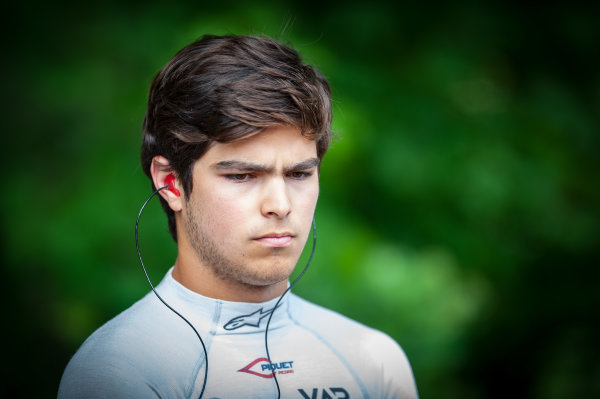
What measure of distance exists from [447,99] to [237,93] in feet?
10.8

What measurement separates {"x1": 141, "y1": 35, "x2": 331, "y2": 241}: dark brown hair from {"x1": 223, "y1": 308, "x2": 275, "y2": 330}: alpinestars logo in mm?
488

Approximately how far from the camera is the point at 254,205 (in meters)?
2.14

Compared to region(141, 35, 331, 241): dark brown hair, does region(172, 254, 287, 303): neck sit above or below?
below

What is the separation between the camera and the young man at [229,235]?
2.13m

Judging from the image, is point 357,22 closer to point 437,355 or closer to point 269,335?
point 437,355

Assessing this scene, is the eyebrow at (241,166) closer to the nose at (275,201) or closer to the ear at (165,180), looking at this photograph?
the nose at (275,201)

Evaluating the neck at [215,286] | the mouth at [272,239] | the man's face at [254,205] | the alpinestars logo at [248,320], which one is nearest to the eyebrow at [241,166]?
the man's face at [254,205]

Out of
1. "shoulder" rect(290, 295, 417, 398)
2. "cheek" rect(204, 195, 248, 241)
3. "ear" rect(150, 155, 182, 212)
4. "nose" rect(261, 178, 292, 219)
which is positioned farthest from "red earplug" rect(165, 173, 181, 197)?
"shoulder" rect(290, 295, 417, 398)

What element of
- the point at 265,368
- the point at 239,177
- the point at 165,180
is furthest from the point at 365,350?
the point at 165,180

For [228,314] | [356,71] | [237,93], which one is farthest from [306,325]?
[356,71]

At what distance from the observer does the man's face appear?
2145 mm

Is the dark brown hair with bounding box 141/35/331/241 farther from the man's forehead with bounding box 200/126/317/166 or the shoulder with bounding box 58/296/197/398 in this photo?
the shoulder with bounding box 58/296/197/398

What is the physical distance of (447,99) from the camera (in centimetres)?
510

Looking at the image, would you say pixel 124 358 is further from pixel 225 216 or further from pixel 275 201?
pixel 275 201
